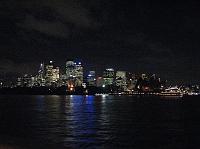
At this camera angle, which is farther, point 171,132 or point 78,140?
point 171,132

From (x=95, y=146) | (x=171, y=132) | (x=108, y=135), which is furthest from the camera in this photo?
(x=171, y=132)

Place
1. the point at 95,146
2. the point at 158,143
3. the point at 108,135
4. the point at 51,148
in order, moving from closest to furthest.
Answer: the point at 51,148 < the point at 95,146 < the point at 158,143 < the point at 108,135

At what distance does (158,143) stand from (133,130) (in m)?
14.9

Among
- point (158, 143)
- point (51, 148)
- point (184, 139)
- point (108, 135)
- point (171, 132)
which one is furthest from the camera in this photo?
point (171, 132)

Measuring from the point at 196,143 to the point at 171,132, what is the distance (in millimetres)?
10953

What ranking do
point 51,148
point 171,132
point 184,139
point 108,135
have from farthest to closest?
point 171,132, point 108,135, point 184,139, point 51,148

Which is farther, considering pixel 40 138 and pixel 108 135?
pixel 108 135

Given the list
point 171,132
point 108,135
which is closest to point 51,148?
point 108,135

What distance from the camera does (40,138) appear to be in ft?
160

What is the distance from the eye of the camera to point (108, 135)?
53.4 meters

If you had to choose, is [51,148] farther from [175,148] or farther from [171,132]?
[171,132]

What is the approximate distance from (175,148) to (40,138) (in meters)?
16.4

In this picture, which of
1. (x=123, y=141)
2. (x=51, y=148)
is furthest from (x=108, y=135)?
(x=51, y=148)

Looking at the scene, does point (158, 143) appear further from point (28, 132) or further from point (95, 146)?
point (28, 132)
